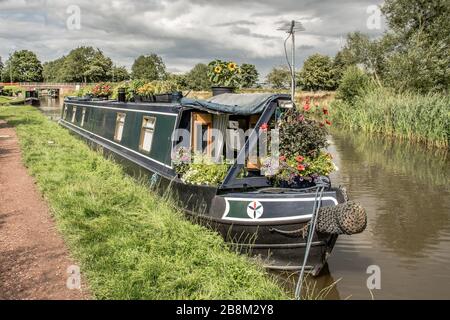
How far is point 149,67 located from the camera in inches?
3063

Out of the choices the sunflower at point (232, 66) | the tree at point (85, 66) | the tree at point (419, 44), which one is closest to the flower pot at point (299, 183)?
the sunflower at point (232, 66)

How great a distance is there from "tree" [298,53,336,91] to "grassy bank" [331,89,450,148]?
126 ft

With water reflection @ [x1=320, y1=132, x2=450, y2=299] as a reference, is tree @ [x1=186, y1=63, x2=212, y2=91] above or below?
above

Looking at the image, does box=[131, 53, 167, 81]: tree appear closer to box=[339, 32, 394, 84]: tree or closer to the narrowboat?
box=[339, 32, 394, 84]: tree

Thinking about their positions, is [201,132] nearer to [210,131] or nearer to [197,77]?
[210,131]

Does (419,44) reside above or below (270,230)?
above

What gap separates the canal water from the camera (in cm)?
558

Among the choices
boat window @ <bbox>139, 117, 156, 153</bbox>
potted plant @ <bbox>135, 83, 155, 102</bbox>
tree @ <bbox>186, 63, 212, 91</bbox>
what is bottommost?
boat window @ <bbox>139, 117, 156, 153</bbox>

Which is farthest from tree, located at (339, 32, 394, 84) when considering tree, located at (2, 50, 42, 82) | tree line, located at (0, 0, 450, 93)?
tree, located at (2, 50, 42, 82)

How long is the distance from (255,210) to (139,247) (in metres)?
1.53

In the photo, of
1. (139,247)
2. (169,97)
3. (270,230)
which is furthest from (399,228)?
(139,247)

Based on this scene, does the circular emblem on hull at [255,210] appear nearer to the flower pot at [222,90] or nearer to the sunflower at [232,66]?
the flower pot at [222,90]
